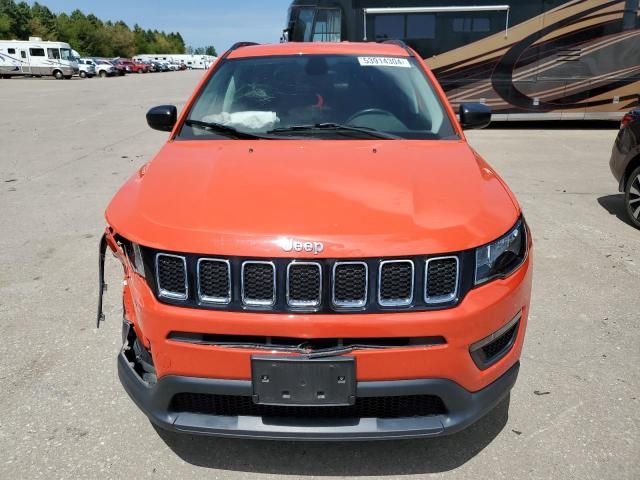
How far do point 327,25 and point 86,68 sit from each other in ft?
141

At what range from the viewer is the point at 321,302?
1.98 meters

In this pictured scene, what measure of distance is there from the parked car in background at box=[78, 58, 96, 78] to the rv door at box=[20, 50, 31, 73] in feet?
12.9

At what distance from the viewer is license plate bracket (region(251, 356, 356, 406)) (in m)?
1.94

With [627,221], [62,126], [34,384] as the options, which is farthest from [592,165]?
[62,126]

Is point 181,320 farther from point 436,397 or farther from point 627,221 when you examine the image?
point 627,221

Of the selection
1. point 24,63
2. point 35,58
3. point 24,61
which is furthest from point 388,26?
point 24,63

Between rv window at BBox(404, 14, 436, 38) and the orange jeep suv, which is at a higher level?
rv window at BBox(404, 14, 436, 38)

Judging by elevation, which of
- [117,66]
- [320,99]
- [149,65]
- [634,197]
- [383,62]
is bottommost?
[634,197]

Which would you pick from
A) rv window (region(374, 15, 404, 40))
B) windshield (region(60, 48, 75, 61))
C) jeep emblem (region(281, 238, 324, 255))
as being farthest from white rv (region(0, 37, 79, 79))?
jeep emblem (region(281, 238, 324, 255))

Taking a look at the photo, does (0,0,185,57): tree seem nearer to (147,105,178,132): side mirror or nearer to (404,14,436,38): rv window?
(404,14,436,38): rv window

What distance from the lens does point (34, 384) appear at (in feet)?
9.83

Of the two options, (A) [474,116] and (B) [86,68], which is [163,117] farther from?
(B) [86,68]

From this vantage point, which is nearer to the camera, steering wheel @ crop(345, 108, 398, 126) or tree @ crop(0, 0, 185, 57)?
steering wheel @ crop(345, 108, 398, 126)

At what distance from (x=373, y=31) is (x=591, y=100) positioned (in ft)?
17.0
